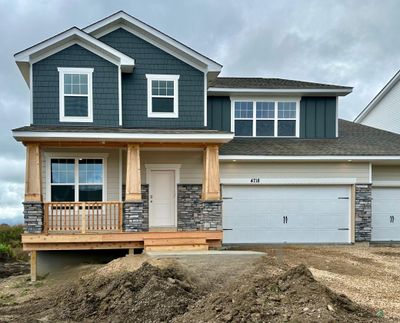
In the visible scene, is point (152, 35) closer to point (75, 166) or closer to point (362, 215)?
point (75, 166)

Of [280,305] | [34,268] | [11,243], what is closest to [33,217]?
[34,268]

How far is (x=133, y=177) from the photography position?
12062 mm

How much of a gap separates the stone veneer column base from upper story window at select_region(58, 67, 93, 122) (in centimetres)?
303

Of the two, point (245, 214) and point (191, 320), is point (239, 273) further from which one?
point (245, 214)

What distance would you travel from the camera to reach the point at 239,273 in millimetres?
9445

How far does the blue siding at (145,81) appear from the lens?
1381 centimetres

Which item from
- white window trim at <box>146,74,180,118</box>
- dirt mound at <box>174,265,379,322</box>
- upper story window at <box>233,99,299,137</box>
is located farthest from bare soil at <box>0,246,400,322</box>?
upper story window at <box>233,99,299,137</box>

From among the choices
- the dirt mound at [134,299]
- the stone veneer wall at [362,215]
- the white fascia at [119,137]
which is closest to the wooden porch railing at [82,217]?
the white fascia at [119,137]

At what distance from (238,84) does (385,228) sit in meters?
7.80

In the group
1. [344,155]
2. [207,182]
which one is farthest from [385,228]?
[207,182]

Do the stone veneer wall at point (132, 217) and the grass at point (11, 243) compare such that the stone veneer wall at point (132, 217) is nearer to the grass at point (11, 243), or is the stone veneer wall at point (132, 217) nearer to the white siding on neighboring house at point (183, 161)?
the white siding on neighboring house at point (183, 161)

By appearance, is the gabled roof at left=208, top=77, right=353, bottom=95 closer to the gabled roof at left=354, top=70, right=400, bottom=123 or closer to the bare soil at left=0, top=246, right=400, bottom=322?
the gabled roof at left=354, top=70, right=400, bottom=123

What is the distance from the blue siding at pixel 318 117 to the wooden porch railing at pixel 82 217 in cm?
784

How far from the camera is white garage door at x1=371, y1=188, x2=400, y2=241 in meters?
15.3
